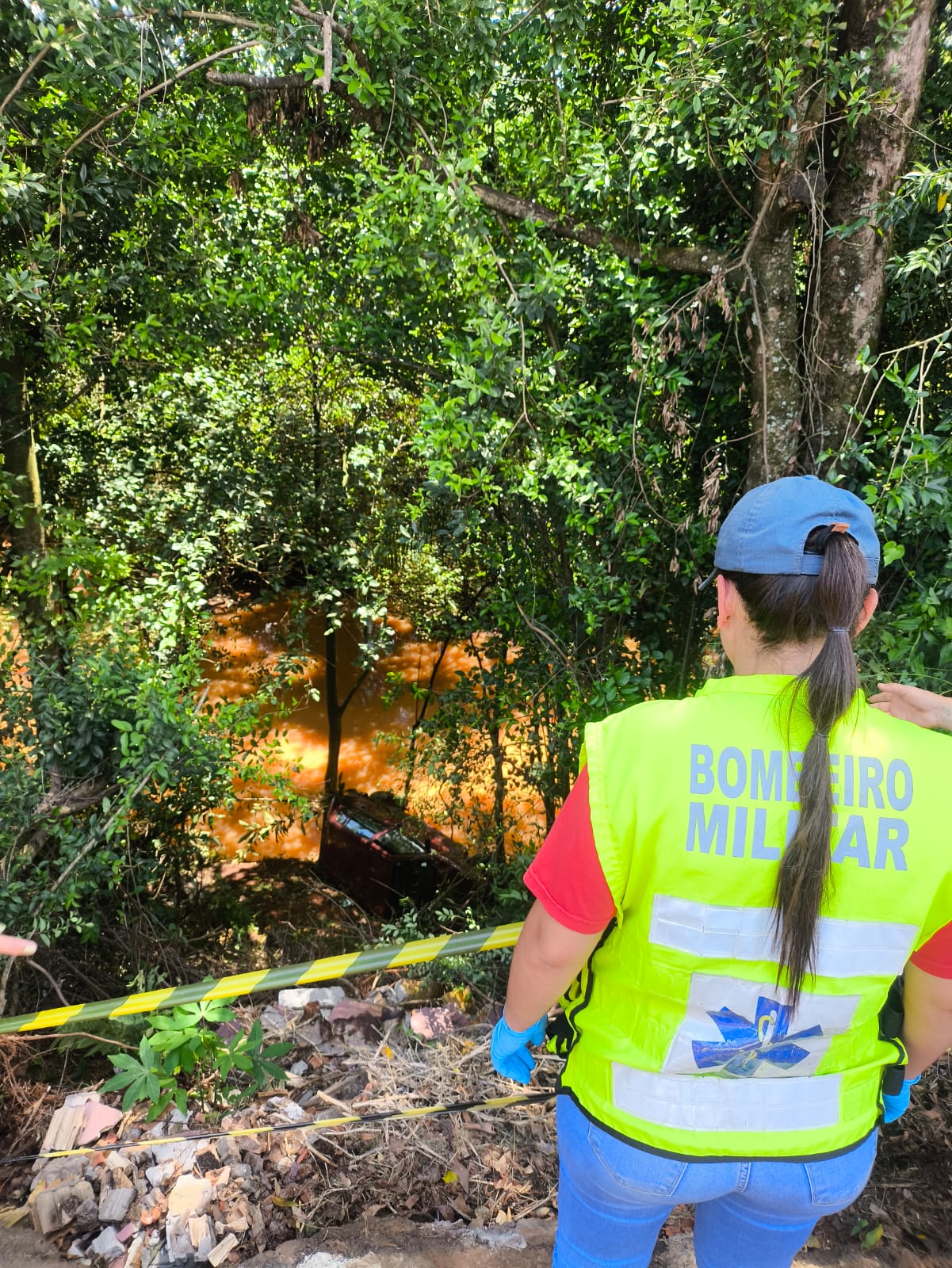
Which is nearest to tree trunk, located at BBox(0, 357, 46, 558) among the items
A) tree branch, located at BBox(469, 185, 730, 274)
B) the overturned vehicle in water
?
tree branch, located at BBox(469, 185, 730, 274)

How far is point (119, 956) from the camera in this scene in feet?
14.4

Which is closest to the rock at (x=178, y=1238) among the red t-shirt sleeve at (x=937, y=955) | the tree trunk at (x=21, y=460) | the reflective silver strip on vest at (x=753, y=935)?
the reflective silver strip on vest at (x=753, y=935)

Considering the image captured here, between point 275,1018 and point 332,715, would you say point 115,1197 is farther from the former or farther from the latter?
point 332,715

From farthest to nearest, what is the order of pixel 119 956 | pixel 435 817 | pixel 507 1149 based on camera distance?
pixel 435 817
pixel 119 956
pixel 507 1149

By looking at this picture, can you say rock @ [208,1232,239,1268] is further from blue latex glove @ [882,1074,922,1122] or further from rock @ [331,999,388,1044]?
blue latex glove @ [882,1074,922,1122]

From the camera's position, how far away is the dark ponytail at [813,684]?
3.36 feet

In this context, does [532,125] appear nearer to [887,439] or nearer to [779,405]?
[779,405]

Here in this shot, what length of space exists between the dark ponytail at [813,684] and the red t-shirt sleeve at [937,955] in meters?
0.26

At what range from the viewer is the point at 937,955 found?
3.97 ft

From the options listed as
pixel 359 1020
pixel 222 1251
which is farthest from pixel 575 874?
pixel 359 1020

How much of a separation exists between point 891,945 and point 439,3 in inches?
136

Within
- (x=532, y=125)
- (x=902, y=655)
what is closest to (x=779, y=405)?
(x=902, y=655)

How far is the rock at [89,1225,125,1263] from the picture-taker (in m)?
2.28

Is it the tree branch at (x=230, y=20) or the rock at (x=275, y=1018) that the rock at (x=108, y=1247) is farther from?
the tree branch at (x=230, y=20)
